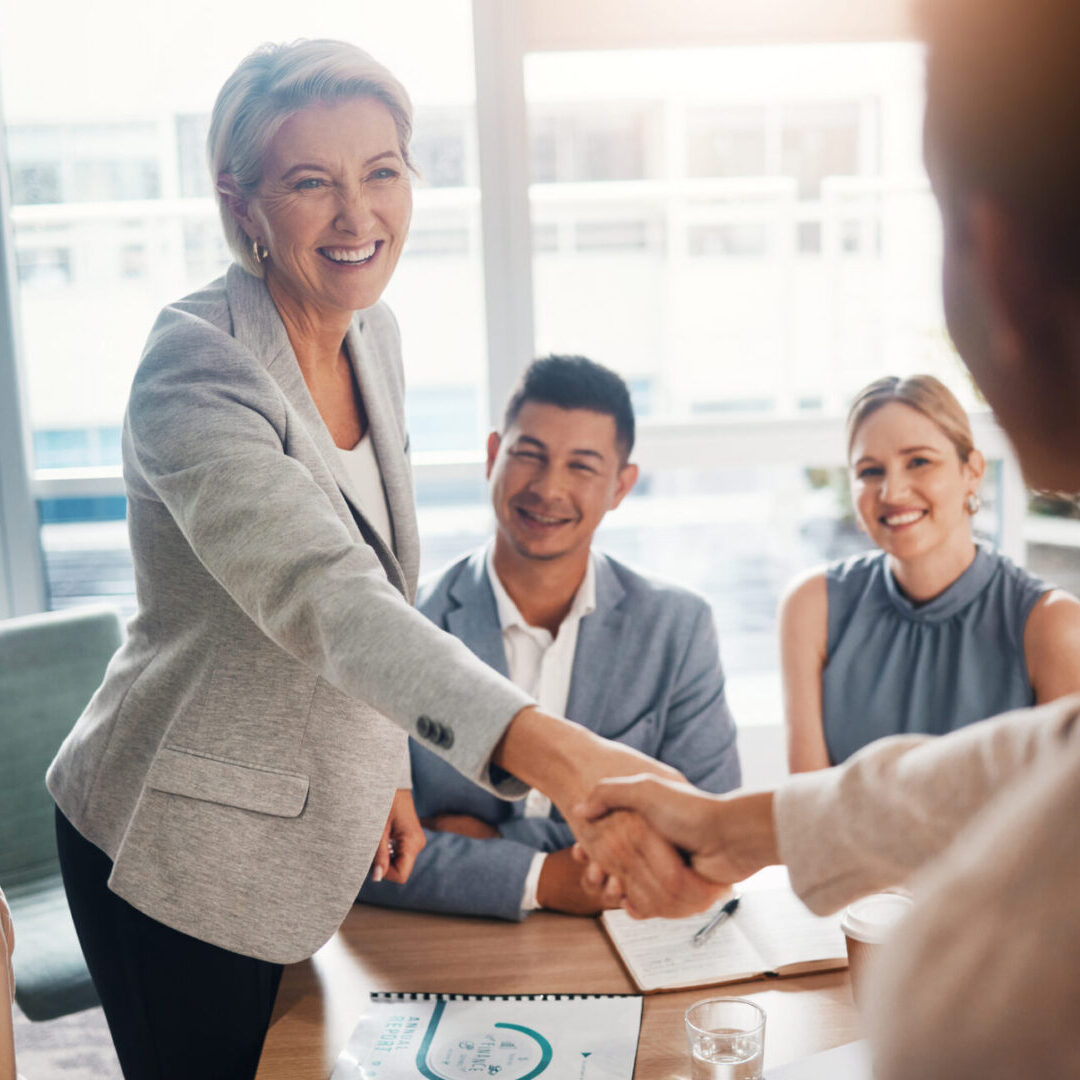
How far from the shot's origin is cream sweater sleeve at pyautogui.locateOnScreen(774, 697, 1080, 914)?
71 centimetres

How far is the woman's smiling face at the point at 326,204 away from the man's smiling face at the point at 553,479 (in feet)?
2.19

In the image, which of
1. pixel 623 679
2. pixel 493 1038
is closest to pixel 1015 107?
pixel 493 1038

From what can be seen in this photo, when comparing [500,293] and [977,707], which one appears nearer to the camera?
[977,707]

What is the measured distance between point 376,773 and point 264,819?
0.44 ft

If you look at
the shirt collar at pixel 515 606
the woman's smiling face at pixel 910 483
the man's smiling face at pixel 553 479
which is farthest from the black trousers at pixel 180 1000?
the woman's smiling face at pixel 910 483

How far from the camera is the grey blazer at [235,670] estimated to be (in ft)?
3.66

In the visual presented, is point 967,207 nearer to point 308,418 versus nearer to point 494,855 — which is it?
point 308,418

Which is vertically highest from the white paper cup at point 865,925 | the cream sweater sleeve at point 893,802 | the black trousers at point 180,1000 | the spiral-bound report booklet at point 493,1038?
the cream sweater sleeve at point 893,802

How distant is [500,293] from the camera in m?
3.07

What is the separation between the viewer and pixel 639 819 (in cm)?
118

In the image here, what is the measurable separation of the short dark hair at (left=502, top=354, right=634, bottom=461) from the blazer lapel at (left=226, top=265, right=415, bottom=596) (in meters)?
0.77

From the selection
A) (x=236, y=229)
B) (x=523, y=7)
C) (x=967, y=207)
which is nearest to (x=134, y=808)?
(x=236, y=229)

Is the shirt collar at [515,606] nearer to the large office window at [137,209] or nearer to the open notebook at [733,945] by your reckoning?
the open notebook at [733,945]

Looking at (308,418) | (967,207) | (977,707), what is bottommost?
(977,707)
